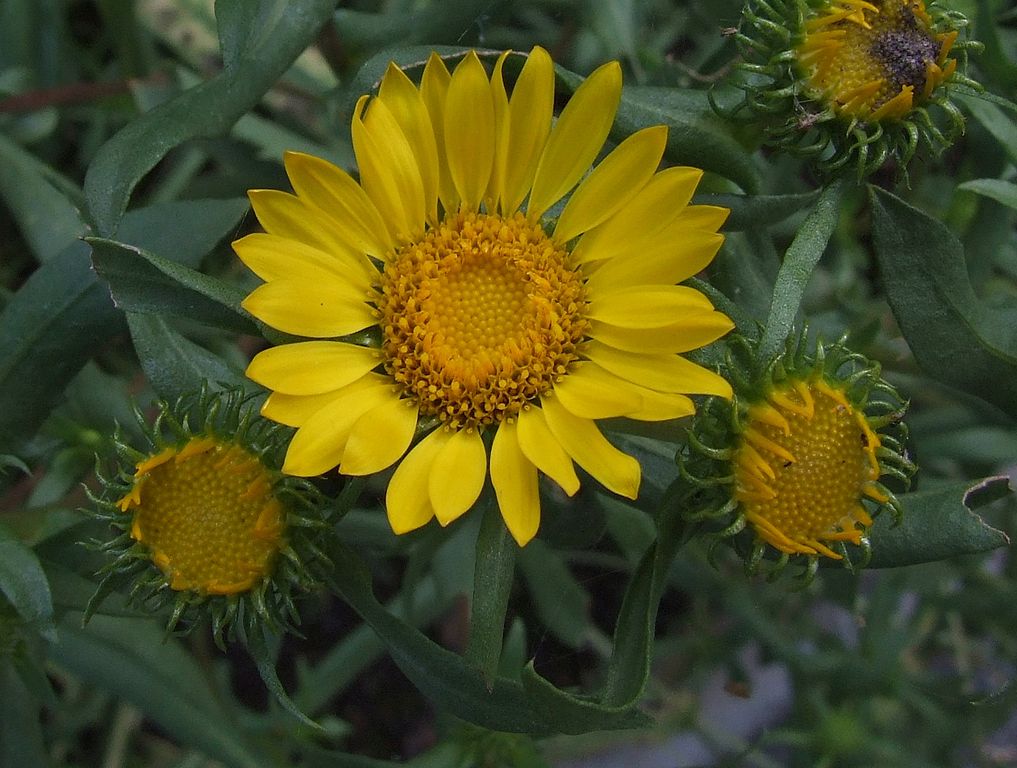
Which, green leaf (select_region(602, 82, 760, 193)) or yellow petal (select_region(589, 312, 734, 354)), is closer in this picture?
yellow petal (select_region(589, 312, 734, 354))

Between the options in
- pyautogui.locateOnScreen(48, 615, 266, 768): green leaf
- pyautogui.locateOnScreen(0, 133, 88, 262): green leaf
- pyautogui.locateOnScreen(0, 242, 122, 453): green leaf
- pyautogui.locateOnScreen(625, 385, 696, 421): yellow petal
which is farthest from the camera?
pyautogui.locateOnScreen(0, 133, 88, 262): green leaf

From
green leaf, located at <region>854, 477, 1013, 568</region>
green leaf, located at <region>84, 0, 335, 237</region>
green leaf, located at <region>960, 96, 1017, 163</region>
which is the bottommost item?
green leaf, located at <region>854, 477, 1013, 568</region>

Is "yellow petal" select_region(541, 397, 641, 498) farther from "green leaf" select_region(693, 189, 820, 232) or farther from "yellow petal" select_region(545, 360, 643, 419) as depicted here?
"green leaf" select_region(693, 189, 820, 232)

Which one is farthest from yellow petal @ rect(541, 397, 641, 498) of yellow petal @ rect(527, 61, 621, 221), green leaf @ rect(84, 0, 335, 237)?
green leaf @ rect(84, 0, 335, 237)

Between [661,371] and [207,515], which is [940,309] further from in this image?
[207,515]

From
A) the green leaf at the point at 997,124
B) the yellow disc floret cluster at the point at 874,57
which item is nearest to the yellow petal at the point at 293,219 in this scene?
the yellow disc floret cluster at the point at 874,57

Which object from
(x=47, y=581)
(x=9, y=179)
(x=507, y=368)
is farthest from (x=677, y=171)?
(x=9, y=179)

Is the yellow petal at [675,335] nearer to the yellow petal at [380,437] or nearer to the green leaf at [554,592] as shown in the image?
the yellow petal at [380,437]

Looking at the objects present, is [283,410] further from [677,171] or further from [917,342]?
[917,342]
